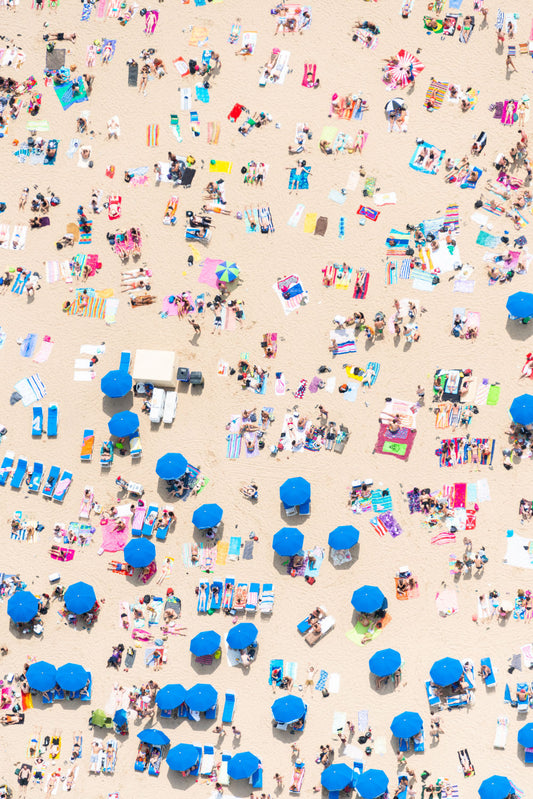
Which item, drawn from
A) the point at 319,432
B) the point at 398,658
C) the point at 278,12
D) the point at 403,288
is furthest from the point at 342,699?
the point at 278,12

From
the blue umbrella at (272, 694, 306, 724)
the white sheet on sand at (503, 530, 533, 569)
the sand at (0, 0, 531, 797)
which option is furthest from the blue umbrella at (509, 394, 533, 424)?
the blue umbrella at (272, 694, 306, 724)

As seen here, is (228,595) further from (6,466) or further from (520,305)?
(520,305)

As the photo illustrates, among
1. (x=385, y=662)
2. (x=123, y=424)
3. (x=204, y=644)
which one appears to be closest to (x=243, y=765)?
(x=204, y=644)

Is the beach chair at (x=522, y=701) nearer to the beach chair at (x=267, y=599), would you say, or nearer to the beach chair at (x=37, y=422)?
the beach chair at (x=267, y=599)

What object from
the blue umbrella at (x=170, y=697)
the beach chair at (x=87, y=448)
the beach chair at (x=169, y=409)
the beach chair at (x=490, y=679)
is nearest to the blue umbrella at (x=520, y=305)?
the beach chair at (x=490, y=679)

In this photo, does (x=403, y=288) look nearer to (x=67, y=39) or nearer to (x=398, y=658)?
(x=398, y=658)
